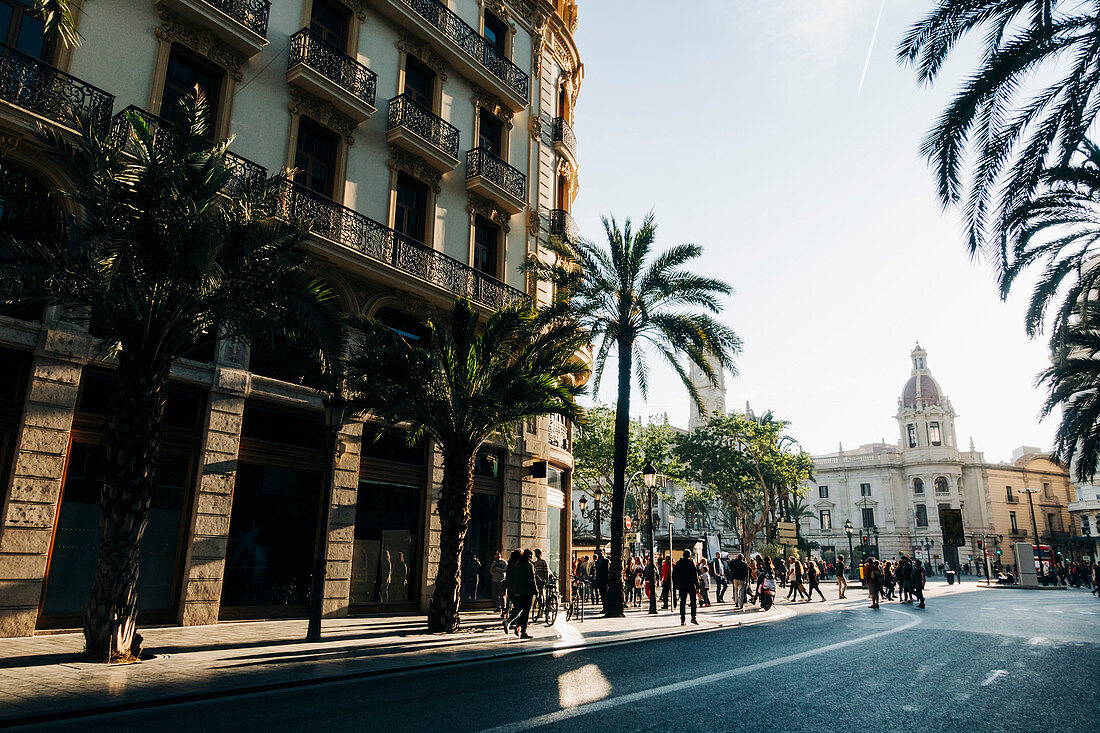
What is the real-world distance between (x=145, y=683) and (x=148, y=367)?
14.1 feet

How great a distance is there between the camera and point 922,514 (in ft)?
257

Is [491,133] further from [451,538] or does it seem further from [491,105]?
[451,538]

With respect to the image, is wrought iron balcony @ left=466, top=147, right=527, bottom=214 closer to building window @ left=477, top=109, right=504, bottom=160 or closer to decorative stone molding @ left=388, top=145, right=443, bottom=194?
building window @ left=477, top=109, right=504, bottom=160

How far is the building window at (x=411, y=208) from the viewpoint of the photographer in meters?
18.6

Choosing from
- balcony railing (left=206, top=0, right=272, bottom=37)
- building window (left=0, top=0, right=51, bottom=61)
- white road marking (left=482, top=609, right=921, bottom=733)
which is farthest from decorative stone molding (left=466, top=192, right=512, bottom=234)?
white road marking (left=482, top=609, right=921, bottom=733)

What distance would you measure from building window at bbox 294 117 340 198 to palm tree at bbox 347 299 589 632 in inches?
188

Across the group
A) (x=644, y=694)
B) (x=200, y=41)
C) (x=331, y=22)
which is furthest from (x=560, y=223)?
(x=644, y=694)

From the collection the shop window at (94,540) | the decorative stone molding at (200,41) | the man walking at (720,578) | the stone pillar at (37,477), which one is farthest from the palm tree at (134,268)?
the man walking at (720,578)

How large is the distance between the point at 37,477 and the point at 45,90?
22.2 ft

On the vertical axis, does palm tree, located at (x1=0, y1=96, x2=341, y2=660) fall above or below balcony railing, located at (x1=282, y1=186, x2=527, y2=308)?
below

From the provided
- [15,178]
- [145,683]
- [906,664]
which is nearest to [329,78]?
[15,178]

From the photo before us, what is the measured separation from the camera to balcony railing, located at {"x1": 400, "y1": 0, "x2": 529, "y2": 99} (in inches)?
781

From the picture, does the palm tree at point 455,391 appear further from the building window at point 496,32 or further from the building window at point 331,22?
the building window at point 496,32

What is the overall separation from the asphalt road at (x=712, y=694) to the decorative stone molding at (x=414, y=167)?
44.0 ft
